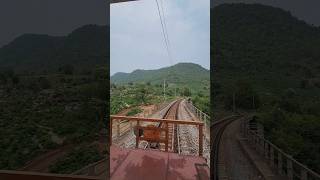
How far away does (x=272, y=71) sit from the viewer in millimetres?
2562

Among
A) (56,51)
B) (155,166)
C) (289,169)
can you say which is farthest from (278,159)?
(56,51)

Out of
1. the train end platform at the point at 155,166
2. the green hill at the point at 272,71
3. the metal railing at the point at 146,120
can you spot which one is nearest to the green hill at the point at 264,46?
the green hill at the point at 272,71

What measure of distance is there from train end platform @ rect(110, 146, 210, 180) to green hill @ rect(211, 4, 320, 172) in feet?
3.82

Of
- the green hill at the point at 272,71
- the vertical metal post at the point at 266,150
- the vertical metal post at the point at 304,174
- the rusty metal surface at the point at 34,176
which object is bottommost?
the rusty metal surface at the point at 34,176

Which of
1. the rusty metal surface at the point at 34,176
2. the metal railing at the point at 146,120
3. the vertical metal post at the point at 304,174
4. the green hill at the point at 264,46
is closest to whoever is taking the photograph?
the vertical metal post at the point at 304,174

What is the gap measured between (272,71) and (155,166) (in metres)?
2.05

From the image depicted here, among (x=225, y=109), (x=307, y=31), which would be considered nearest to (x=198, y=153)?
(x=225, y=109)

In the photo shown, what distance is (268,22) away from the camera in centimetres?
261

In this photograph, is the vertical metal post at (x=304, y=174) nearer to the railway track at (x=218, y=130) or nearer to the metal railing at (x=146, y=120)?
the railway track at (x=218, y=130)

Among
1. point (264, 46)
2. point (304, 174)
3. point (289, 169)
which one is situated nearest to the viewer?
point (304, 174)

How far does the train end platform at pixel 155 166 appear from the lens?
3.68 meters

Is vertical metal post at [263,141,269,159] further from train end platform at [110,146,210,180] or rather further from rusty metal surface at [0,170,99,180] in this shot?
rusty metal surface at [0,170,99,180]

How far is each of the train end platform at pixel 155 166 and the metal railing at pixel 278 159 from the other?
36.4 inches

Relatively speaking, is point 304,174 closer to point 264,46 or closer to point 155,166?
point 264,46
